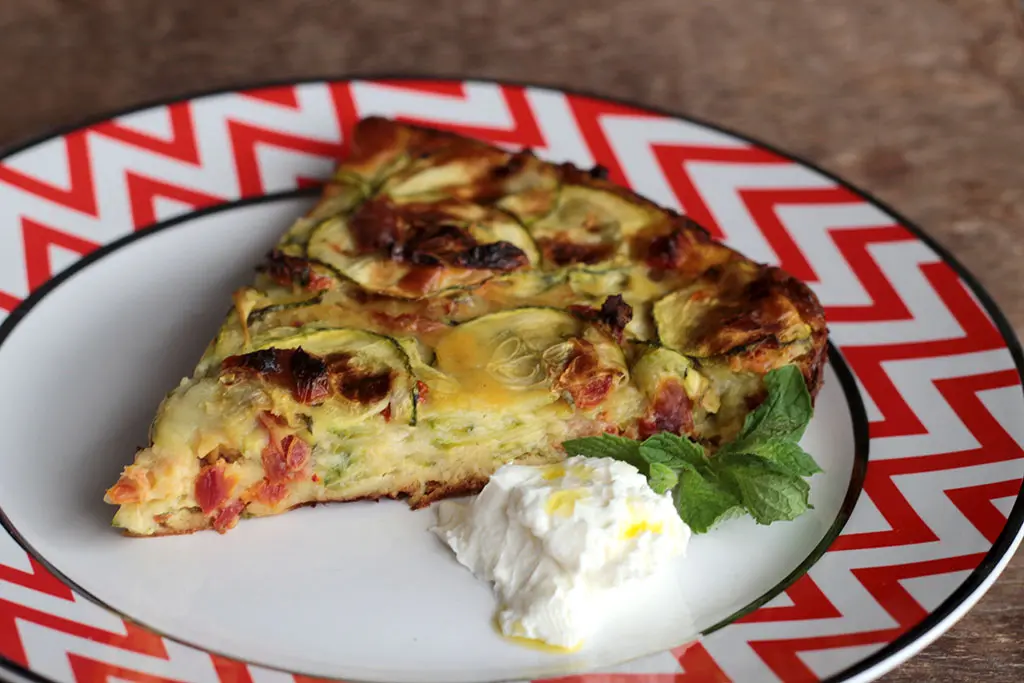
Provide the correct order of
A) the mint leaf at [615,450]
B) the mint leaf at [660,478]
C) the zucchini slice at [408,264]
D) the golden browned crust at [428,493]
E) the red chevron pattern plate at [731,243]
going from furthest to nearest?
the zucchini slice at [408,264]
the golden browned crust at [428,493]
the mint leaf at [615,450]
the mint leaf at [660,478]
the red chevron pattern plate at [731,243]

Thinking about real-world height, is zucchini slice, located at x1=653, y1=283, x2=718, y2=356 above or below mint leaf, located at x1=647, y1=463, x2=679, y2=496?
above

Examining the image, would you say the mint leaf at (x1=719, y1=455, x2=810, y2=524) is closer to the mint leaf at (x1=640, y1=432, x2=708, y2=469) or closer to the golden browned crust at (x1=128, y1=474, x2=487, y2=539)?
the mint leaf at (x1=640, y1=432, x2=708, y2=469)

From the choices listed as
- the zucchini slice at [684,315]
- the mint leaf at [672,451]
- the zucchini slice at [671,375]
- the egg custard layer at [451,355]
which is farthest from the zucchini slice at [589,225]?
the mint leaf at [672,451]

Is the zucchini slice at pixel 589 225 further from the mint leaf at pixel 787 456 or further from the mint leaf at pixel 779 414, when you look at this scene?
the mint leaf at pixel 787 456

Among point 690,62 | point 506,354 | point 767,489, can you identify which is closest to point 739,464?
point 767,489

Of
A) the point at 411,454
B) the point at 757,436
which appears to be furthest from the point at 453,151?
the point at 757,436

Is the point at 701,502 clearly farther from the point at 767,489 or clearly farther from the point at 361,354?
the point at 361,354

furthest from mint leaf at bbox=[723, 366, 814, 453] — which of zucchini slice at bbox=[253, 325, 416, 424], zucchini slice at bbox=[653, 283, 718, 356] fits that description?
zucchini slice at bbox=[253, 325, 416, 424]
